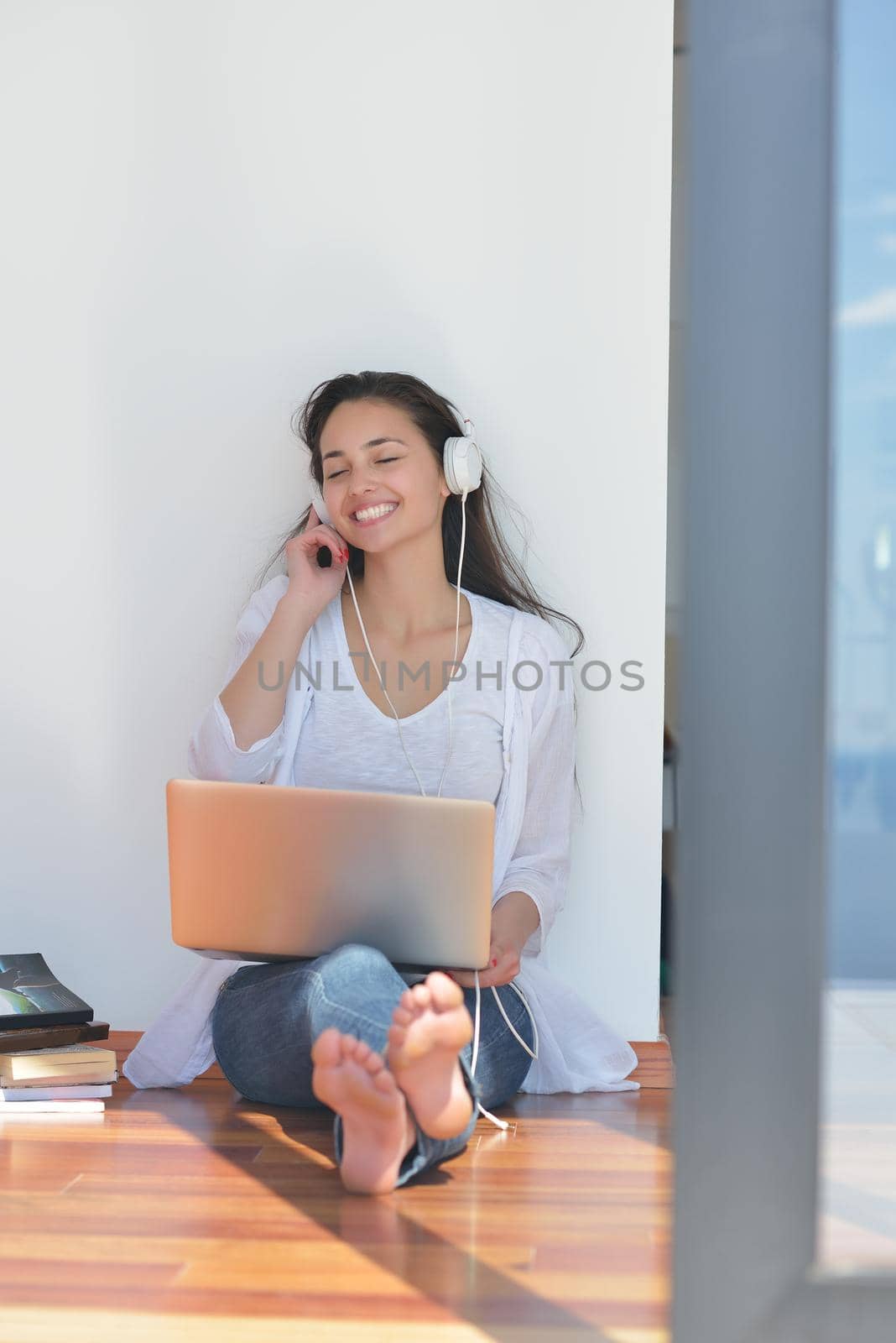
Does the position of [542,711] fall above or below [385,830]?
above

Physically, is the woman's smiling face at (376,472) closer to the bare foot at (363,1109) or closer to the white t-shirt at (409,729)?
the white t-shirt at (409,729)

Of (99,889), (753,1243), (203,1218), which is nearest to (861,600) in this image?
(753,1243)

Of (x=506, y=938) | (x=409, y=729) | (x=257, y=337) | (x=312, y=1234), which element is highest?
(x=257, y=337)

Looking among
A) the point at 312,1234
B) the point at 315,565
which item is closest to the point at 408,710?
the point at 315,565

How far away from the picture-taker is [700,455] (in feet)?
3.19

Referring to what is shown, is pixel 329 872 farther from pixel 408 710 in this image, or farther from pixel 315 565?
pixel 315 565

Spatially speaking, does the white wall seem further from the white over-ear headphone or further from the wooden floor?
the wooden floor

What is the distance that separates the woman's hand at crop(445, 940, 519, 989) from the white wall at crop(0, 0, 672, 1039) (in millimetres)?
400

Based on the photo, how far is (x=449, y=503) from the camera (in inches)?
94.0

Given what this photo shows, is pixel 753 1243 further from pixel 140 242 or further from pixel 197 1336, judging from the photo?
pixel 140 242

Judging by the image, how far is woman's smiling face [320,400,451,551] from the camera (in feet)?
7.39

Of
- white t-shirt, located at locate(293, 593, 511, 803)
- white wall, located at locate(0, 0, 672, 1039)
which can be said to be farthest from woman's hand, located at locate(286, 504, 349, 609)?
white wall, located at locate(0, 0, 672, 1039)

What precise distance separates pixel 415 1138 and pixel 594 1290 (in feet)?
1.24

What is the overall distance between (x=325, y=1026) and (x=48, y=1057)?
0.56 meters
